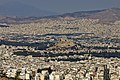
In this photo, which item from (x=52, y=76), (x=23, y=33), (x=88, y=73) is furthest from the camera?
(x=23, y=33)

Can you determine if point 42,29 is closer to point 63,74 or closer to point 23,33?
point 23,33

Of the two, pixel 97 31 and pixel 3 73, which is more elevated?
pixel 3 73

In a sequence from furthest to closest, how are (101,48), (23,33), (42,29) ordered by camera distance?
(42,29) → (23,33) → (101,48)

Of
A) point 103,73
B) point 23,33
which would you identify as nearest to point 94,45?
point 23,33

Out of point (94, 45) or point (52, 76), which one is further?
point (94, 45)

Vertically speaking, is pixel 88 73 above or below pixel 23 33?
above

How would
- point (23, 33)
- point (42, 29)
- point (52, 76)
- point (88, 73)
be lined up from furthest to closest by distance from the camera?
point (42, 29), point (23, 33), point (88, 73), point (52, 76)

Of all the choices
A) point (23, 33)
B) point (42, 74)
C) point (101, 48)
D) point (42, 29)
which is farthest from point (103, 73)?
point (42, 29)

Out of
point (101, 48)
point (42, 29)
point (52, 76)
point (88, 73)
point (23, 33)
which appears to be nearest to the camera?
point (52, 76)

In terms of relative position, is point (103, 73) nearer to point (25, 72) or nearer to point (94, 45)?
point (25, 72)
